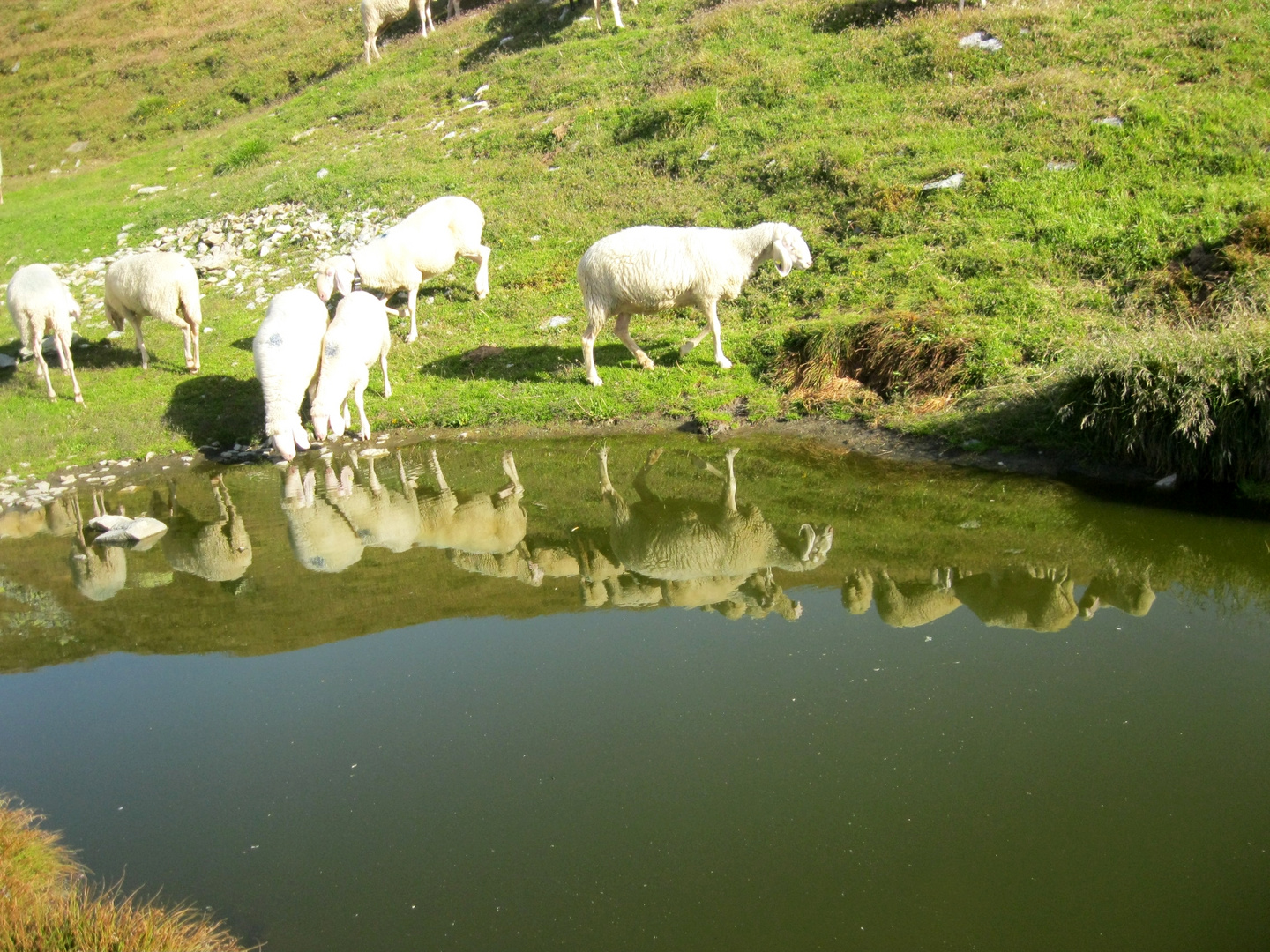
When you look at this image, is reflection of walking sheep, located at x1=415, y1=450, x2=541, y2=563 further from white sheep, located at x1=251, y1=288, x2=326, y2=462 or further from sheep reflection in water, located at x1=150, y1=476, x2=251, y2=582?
white sheep, located at x1=251, y1=288, x2=326, y2=462

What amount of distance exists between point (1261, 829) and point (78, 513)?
1306 centimetres

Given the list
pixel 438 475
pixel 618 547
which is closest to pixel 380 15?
pixel 438 475

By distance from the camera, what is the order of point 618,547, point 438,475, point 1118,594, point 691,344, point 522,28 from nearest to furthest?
1. point 1118,594
2. point 618,547
3. point 438,475
4. point 691,344
5. point 522,28

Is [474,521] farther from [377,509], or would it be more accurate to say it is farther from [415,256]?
[415,256]

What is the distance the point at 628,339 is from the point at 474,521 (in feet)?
14.9

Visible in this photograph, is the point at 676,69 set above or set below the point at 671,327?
above

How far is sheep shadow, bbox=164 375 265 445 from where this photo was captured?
579 inches

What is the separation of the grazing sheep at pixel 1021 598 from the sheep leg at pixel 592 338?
22.7ft

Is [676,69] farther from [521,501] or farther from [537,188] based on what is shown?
[521,501]

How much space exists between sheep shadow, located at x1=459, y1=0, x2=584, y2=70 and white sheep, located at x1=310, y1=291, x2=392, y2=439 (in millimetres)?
17054

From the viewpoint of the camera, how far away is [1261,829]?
17.9 ft

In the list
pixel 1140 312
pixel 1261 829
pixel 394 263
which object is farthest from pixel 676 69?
pixel 1261 829

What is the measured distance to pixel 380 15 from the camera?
33000mm

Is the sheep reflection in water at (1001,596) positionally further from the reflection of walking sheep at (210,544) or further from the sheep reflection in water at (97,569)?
the sheep reflection in water at (97,569)
